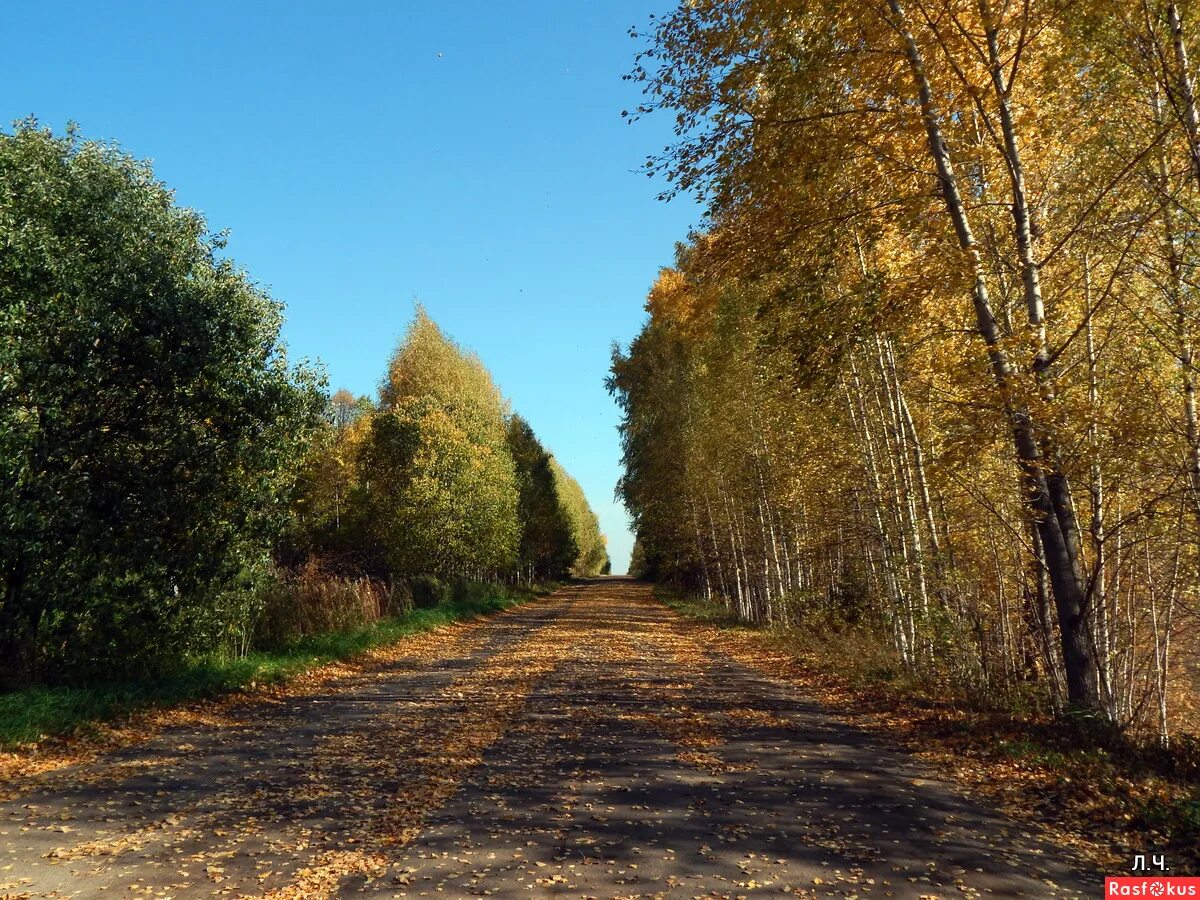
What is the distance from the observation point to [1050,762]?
275 inches

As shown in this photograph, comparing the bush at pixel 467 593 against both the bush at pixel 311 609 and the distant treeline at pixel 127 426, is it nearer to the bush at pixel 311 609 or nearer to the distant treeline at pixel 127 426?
the bush at pixel 311 609

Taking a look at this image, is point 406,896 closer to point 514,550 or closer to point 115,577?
point 115,577

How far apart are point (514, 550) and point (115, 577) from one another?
81.9ft

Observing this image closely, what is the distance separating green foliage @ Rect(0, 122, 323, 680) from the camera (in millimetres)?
9086

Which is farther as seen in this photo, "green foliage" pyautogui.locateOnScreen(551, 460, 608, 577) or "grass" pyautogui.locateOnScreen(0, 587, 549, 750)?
"green foliage" pyautogui.locateOnScreen(551, 460, 608, 577)

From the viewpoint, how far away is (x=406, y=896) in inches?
172

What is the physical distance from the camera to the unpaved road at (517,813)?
15.1ft

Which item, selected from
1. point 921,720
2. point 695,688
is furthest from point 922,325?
point 695,688

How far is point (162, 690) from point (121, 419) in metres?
3.72

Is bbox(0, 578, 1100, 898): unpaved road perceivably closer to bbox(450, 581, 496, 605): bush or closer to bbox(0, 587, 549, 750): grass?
bbox(0, 587, 549, 750): grass

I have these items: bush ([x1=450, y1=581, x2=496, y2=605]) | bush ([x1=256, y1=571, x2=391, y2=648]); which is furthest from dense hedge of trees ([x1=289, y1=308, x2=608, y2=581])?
bush ([x1=256, y1=571, x2=391, y2=648])

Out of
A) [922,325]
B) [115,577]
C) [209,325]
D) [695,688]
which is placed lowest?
[695,688]

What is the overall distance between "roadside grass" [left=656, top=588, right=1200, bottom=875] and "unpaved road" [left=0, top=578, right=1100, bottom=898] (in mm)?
478

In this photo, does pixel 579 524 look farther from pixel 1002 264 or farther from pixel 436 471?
pixel 1002 264
